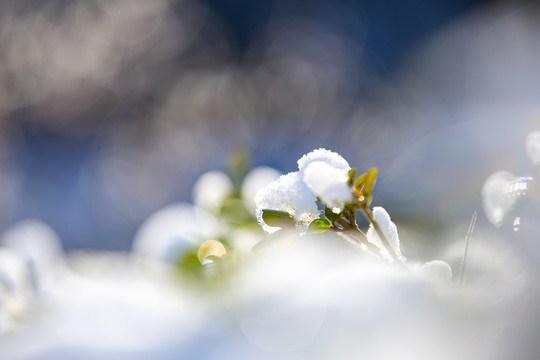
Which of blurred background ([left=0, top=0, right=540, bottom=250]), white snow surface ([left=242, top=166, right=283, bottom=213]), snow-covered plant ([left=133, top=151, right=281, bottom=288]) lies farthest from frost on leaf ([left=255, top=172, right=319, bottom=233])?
blurred background ([left=0, top=0, right=540, bottom=250])

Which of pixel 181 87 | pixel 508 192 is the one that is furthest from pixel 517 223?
pixel 181 87

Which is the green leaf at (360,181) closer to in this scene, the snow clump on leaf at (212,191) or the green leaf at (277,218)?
the green leaf at (277,218)

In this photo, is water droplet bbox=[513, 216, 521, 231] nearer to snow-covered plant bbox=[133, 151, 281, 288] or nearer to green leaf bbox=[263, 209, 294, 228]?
green leaf bbox=[263, 209, 294, 228]

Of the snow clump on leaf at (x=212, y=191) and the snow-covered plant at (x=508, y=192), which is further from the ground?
the snow clump on leaf at (x=212, y=191)

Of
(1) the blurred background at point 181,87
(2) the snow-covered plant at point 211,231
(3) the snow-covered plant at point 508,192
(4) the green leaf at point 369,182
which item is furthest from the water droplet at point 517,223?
(1) the blurred background at point 181,87

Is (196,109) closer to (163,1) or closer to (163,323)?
(163,1)

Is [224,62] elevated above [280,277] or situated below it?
above

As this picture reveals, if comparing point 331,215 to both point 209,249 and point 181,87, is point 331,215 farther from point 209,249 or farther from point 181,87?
point 181,87

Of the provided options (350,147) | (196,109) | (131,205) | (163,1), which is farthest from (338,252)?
(163,1)
